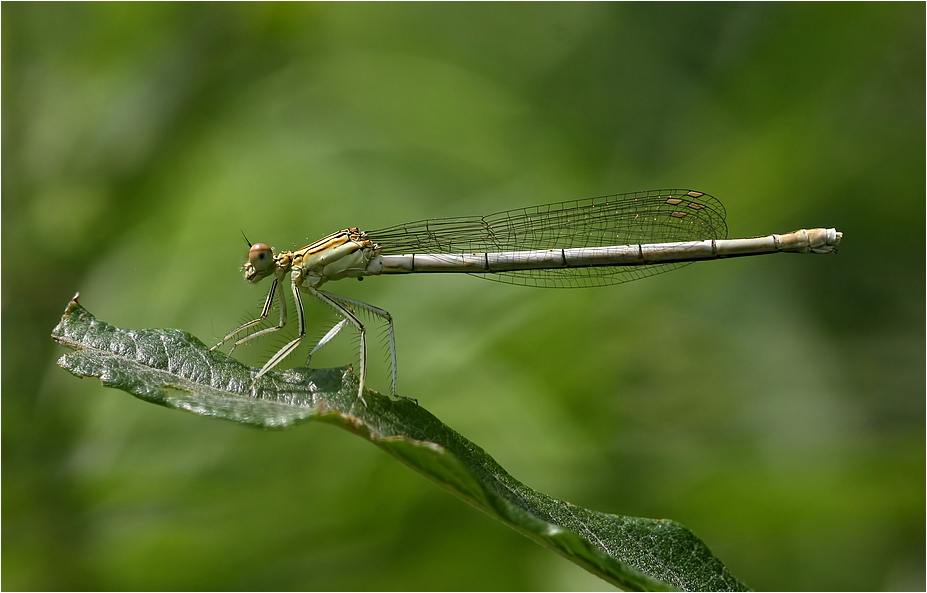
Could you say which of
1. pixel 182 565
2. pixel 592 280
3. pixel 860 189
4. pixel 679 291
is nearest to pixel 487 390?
pixel 592 280

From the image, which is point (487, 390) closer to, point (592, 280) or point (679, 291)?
point (592, 280)

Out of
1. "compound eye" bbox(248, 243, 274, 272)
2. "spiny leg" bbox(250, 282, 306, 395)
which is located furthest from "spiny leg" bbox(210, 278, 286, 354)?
"compound eye" bbox(248, 243, 274, 272)

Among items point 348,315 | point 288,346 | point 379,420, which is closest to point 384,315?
point 348,315

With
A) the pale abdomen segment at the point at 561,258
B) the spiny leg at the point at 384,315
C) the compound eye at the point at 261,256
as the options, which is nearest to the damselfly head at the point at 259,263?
the compound eye at the point at 261,256

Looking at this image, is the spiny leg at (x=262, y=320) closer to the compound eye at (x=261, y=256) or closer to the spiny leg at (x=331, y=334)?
the compound eye at (x=261, y=256)

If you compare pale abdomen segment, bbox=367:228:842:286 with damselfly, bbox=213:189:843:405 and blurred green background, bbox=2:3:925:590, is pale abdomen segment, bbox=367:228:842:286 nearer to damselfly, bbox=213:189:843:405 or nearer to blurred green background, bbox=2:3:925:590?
damselfly, bbox=213:189:843:405
